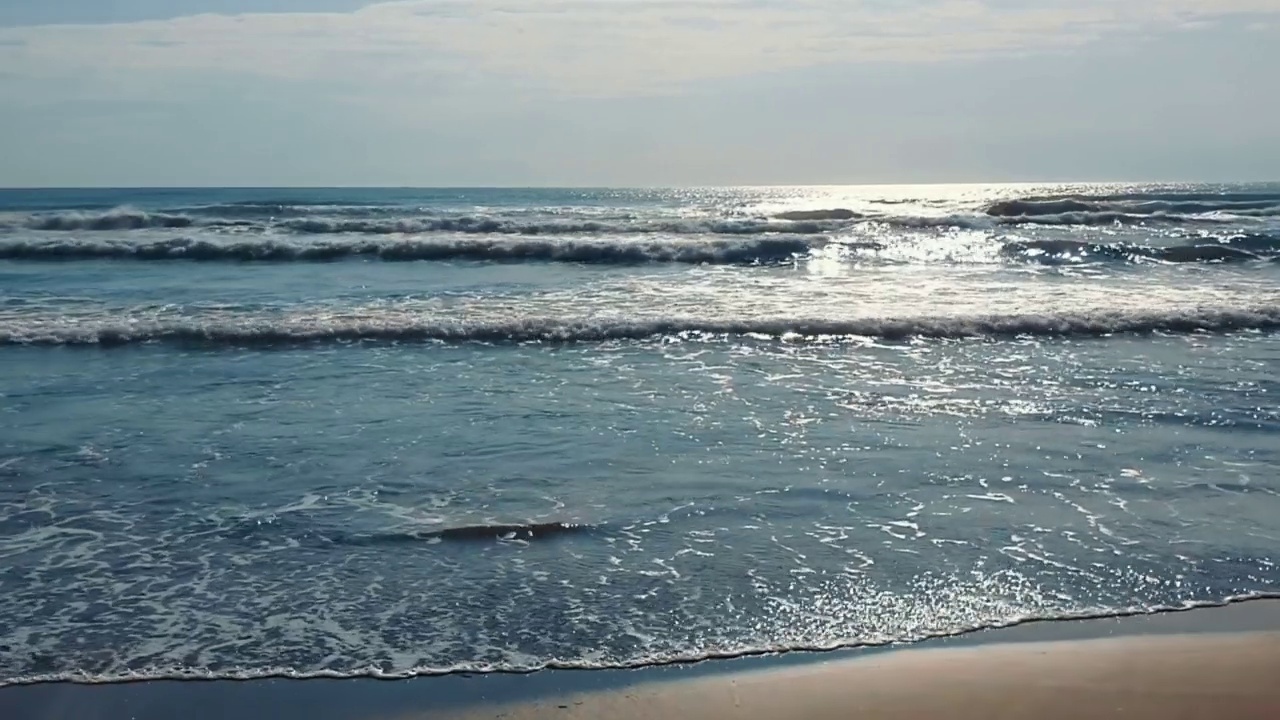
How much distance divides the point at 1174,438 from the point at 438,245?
18.2 m

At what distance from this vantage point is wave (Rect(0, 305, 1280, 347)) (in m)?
12.9

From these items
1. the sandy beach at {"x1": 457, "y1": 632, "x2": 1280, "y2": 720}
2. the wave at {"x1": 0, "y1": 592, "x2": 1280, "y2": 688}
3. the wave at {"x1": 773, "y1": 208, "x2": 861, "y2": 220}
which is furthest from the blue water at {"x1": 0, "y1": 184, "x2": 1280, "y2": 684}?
the wave at {"x1": 773, "y1": 208, "x2": 861, "y2": 220}

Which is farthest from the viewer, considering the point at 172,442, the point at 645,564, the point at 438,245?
the point at 438,245

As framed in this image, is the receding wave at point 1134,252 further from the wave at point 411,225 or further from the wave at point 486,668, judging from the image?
the wave at point 486,668

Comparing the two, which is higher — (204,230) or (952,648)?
(204,230)

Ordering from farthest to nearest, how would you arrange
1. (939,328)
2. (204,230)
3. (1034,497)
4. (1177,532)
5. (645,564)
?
(204,230) < (939,328) < (1034,497) < (1177,532) < (645,564)

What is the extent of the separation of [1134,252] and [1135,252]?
33mm

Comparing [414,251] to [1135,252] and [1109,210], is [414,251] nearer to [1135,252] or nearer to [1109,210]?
[1135,252]

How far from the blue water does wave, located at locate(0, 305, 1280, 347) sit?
0.06 m

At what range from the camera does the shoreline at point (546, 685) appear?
4.23m

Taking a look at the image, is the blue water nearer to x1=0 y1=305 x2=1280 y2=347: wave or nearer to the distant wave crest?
x1=0 y1=305 x2=1280 y2=347: wave

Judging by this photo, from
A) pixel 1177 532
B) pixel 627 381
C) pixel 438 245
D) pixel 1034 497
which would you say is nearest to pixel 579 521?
pixel 1034 497

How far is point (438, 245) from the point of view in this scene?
2397 cm

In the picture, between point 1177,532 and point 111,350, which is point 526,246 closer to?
point 111,350
